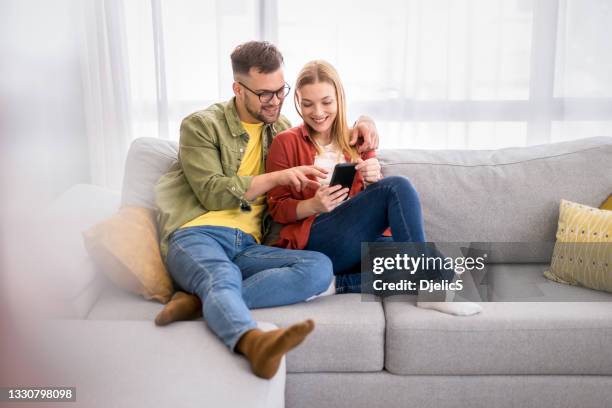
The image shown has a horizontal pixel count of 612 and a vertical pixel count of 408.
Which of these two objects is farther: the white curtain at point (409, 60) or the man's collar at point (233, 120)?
the white curtain at point (409, 60)

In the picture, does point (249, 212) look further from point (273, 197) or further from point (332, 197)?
point (332, 197)

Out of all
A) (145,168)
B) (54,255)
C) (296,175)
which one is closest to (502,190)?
(296,175)

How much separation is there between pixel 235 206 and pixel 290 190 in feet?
0.66

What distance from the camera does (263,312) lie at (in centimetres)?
149

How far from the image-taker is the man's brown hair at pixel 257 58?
5.50ft

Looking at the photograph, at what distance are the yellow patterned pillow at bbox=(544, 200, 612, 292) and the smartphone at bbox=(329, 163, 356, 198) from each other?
69 cm

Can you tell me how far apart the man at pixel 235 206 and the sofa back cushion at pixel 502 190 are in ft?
0.53

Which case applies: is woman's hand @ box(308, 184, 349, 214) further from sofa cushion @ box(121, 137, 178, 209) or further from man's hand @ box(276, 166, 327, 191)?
sofa cushion @ box(121, 137, 178, 209)

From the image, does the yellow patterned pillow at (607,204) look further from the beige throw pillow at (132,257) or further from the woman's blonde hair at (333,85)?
the beige throw pillow at (132,257)

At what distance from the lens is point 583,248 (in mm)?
1661

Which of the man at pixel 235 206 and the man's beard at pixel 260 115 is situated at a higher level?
the man's beard at pixel 260 115

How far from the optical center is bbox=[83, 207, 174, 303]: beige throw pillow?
4.78ft

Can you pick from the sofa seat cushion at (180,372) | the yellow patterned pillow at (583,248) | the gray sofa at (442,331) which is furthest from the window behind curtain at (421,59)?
the sofa seat cushion at (180,372)

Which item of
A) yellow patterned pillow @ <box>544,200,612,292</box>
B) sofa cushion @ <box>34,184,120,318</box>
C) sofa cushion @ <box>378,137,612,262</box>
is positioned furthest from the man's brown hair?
sofa cushion @ <box>34,184,120,318</box>
